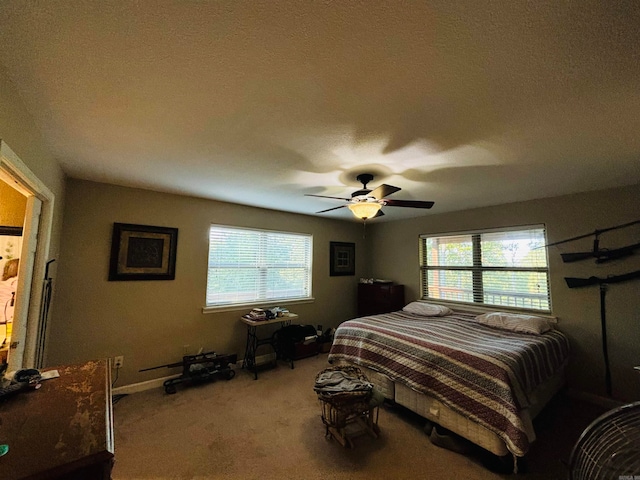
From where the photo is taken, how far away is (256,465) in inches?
76.3

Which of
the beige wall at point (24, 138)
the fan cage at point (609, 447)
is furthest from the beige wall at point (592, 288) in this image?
the beige wall at point (24, 138)

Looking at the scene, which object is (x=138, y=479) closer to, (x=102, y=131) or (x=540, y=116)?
(x=102, y=131)

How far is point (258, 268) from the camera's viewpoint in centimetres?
418

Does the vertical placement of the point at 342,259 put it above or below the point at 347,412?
above

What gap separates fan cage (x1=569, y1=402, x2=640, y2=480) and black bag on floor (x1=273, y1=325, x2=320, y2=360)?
10.9 feet

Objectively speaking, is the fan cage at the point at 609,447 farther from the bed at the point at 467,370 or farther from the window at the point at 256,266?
the window at the point at 256,266

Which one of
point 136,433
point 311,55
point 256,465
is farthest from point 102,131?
point 256,465

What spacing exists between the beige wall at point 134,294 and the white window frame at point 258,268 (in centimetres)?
11

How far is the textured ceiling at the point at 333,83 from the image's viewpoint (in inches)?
38.2

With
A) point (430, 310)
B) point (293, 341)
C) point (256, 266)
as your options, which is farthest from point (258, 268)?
point (430, 310)

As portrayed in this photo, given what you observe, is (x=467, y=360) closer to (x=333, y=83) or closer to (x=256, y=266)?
(x=333, y=83)

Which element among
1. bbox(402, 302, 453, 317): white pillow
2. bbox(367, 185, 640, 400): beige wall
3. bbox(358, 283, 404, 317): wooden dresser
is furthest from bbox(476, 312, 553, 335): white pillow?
bbox(358, 283, 404, 317): wooden dresser

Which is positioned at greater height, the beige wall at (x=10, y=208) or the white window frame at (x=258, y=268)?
the beige wall at (x=10, y=208)

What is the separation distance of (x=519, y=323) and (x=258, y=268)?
139 inches
